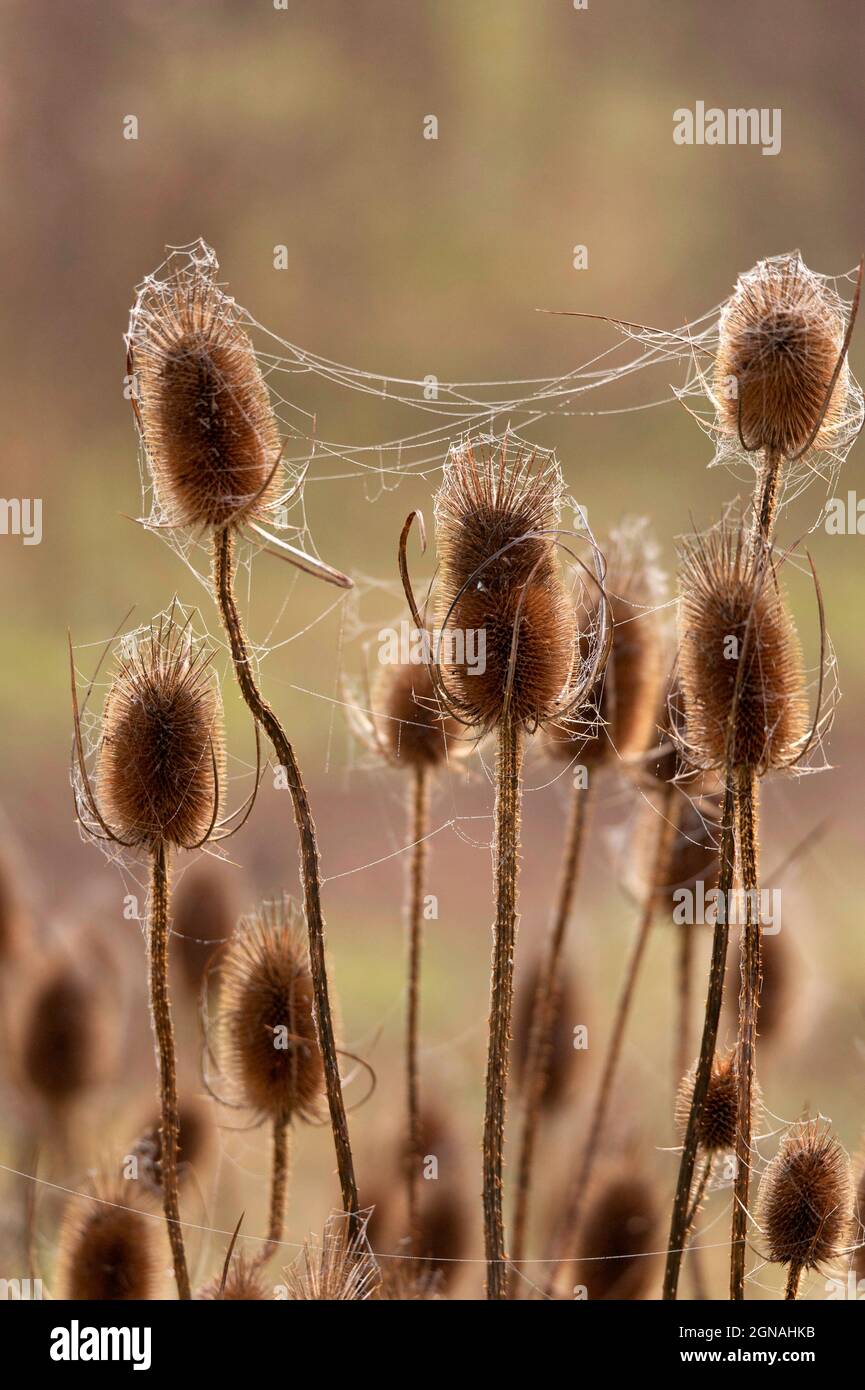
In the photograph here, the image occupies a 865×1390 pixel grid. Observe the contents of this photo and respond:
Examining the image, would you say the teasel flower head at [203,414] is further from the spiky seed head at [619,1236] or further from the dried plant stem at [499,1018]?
the spiky seed head at [619,1236]

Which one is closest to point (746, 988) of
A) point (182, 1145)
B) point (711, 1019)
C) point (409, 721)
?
point (711, 1019)

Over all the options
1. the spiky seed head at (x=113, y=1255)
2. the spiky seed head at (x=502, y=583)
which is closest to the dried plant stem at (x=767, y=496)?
the spiky seed head at (x=502, y=583)

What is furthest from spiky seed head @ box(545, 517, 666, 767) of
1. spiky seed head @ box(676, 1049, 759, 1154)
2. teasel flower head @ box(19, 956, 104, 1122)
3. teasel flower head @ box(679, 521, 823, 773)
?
teasel flower head @ box(19, 956, 104, 1122)

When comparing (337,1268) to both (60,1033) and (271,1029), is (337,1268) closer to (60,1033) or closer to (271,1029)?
(271,1029)

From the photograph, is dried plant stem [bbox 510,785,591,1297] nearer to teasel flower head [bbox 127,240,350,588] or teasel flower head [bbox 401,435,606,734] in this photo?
teasel flower head [bbox 401,435,606,734]

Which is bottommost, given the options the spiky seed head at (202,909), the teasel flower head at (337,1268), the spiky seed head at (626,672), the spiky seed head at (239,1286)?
the spiky seed head at (239,1286)
